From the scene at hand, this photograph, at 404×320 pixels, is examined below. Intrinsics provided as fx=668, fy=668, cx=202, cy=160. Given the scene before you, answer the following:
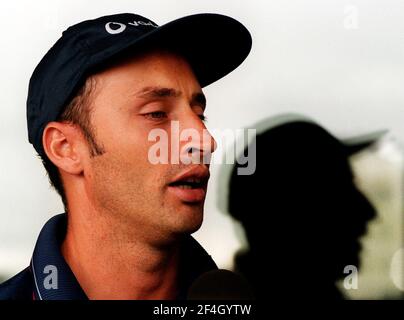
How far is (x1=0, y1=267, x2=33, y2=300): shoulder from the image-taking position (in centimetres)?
163

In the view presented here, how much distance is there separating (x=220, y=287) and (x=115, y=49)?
0.63 m

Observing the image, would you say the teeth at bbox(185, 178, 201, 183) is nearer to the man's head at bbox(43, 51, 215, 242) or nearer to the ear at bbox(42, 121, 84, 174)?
the man's head at bbox(43, 51, 215, 242)

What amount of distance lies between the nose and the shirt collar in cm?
24

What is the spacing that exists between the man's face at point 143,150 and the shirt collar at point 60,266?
0.15m

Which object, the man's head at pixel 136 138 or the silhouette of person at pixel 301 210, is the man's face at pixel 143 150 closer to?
the man's head at pixel 136 138

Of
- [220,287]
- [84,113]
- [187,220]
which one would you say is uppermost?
[84,113]

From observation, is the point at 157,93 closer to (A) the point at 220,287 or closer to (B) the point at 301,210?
(A) the point at 220,287

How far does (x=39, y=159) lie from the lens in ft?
5.68

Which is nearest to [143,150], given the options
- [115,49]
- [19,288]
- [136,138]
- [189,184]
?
[136,138]

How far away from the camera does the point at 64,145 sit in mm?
1634

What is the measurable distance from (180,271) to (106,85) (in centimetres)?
49
